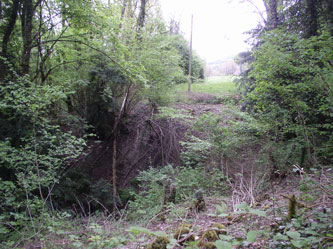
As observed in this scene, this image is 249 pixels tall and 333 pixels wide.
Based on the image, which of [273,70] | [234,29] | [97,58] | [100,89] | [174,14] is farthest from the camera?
[174,14]

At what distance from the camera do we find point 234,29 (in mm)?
14555

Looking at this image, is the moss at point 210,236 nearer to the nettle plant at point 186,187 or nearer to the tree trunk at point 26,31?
the nettle plant at point 186,187

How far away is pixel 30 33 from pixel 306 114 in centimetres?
778

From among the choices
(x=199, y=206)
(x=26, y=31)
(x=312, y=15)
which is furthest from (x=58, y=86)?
(x=312, y=15)

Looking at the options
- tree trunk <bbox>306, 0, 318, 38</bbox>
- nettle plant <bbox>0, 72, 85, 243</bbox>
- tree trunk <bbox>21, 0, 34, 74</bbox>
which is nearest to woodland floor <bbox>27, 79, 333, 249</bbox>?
nettle plant <bbox>0, 72, 85, 243</bbox>

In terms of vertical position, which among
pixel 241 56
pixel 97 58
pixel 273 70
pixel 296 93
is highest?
pixel 241 56

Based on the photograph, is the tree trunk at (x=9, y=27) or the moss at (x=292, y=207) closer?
the moss at (x=292, y=207)

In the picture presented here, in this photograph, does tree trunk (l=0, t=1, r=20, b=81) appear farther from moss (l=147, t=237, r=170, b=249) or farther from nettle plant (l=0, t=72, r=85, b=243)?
moss (l=147, t=237, r=170, b=249)

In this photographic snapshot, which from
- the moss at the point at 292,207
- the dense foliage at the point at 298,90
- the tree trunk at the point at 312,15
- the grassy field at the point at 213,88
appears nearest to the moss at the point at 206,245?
the moss at the point at 292,207

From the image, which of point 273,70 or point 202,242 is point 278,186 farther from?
point 202,242

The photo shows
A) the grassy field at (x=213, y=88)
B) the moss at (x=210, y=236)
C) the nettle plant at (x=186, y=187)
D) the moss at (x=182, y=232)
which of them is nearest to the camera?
the moss at (x=210, y=236)

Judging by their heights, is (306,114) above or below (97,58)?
below

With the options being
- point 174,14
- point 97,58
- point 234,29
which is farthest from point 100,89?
point 174,14

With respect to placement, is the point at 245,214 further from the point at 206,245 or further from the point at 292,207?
the point at 206,245
